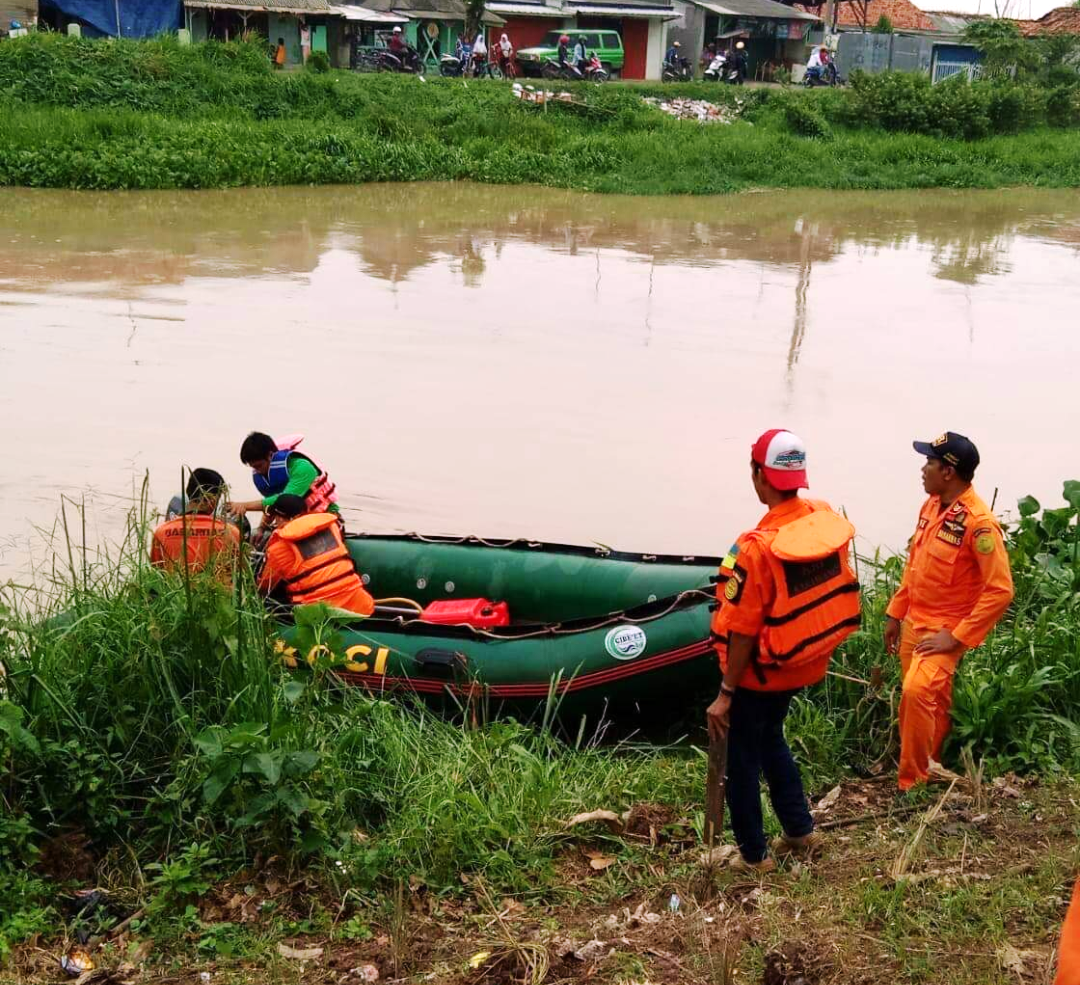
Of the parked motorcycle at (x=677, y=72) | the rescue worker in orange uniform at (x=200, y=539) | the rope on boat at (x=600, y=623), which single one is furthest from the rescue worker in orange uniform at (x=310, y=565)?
the parked motorcycle at (x=677, y=72)

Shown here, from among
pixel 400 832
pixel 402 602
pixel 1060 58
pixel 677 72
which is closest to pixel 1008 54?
pixel 1060 58

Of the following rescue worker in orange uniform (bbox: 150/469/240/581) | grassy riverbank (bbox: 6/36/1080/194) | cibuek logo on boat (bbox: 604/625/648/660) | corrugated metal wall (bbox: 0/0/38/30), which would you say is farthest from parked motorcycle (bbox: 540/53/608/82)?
cibuek logo on boat (bbox: 604/625/648/660)

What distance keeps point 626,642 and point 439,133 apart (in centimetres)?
1907

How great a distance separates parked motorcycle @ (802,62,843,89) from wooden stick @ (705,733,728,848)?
103 ft

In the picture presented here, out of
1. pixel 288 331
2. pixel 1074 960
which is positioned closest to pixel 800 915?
pixel 1074 960

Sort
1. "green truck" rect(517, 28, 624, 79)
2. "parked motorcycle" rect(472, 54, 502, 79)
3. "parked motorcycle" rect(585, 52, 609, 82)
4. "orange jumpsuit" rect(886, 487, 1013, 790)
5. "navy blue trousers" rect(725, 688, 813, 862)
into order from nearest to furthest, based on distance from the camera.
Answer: "navy blue trousers" rect(725, 688, 813, 862) < "orange jumpsuit" rect(886, 487, 1013, 790) < "parked motorcycle" rect(472, 54, 502, 79) < "parked motorcycle" rect(585, 52, 609, 82) < "green truck" rect(517, 28, 624, 79)

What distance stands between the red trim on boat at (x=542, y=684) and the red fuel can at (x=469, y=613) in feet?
1.37

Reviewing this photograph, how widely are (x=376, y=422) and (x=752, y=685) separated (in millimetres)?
5906

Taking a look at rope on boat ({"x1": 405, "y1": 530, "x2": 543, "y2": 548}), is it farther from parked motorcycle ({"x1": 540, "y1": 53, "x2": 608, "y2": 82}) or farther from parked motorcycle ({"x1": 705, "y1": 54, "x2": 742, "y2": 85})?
parked motorcycle ({"x1": 705, "y1": 54, "x2": 742, "y2": 85})

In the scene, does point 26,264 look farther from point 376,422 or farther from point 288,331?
point 376,422

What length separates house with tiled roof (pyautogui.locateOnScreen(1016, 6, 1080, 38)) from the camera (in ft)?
124

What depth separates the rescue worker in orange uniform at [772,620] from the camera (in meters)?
3.22

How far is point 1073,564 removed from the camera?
199 inches

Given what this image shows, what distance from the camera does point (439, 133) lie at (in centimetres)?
2247
